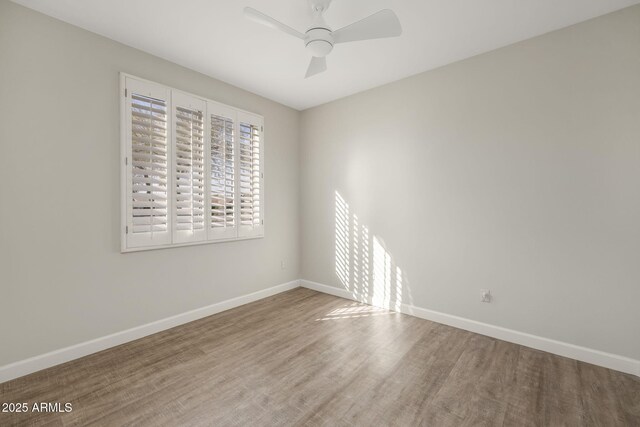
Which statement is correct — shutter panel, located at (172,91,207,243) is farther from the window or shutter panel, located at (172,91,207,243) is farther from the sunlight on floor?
the sunlight on floor

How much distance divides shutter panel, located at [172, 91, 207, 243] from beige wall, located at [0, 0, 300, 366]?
21 centimetres

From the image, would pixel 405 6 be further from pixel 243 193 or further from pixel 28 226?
pixel 28 226

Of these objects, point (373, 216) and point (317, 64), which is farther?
point (373, 216)

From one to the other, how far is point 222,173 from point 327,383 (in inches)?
98.7

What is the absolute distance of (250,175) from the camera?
3.81 meters

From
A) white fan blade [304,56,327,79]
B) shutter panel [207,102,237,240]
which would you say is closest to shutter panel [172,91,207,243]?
shutter panel [207,102,237,240]

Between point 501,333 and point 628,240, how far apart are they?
1271mm

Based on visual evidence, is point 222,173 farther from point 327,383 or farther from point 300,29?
point 327,383

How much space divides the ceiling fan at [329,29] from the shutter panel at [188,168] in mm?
1591

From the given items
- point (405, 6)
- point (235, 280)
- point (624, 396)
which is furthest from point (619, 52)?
point (235, 280)

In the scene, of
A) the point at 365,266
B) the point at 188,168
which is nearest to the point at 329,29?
the point at 188,168

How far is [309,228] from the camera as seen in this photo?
4484 mm

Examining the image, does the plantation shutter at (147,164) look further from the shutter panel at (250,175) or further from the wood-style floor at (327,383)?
the wood-style floor at (327,383)

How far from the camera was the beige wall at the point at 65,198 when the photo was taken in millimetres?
2158
